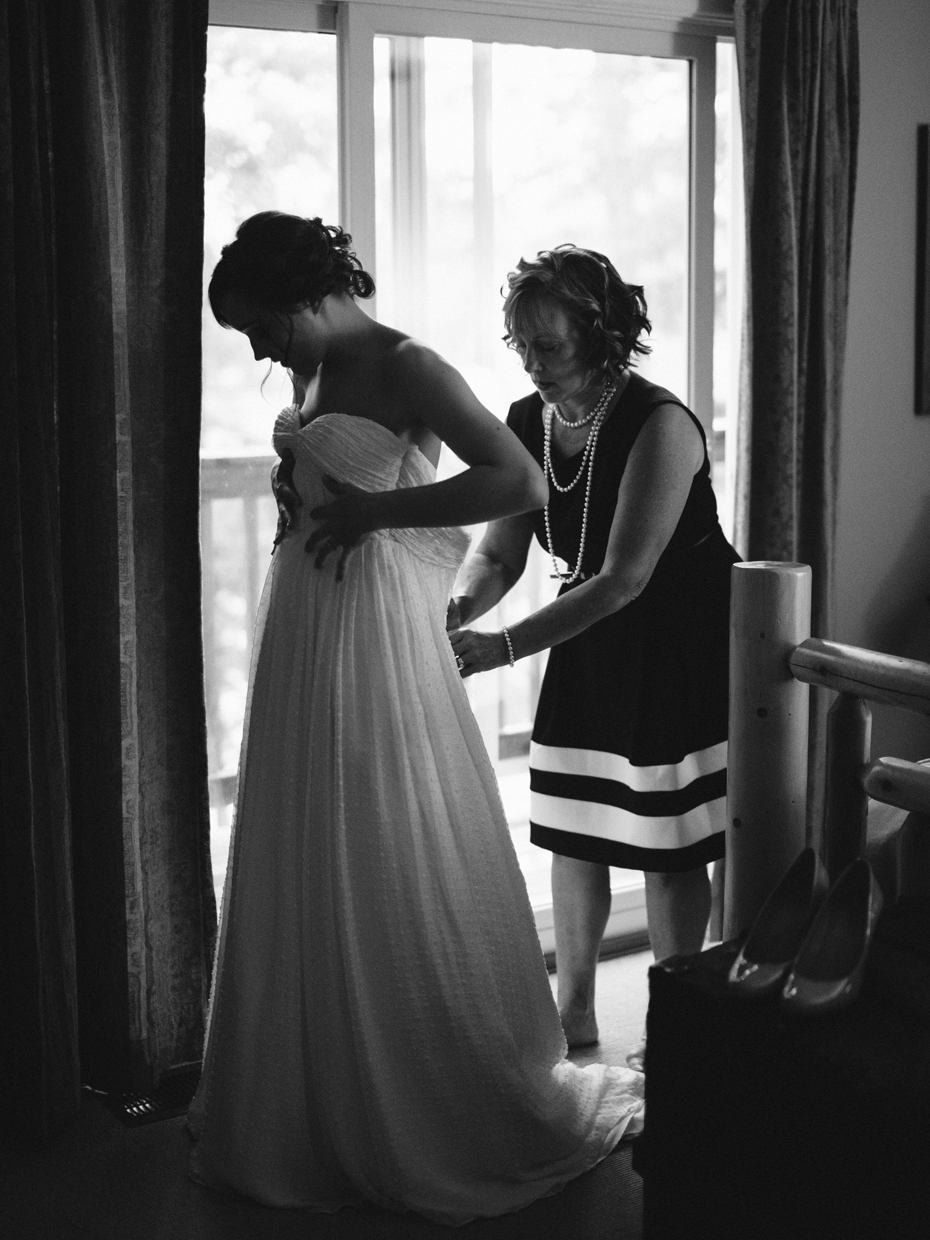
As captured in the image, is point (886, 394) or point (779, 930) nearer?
point (779, 930)

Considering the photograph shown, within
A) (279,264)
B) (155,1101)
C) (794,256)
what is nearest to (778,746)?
(279,264)

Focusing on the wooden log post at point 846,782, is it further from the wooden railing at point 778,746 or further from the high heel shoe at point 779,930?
the high heel shoe at point 779,930

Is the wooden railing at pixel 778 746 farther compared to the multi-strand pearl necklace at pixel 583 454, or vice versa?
the multi-strand pearl necklace at pixel 583 454

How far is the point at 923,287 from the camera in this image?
11.9ft

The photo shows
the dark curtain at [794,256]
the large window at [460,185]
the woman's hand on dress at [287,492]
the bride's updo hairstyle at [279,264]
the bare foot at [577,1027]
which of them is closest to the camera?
the bride's updo hairstyle at [279,264]

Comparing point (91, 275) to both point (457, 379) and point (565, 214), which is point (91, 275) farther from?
point (565, 214)

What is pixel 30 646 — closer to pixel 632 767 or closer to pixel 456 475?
pixel 456 475

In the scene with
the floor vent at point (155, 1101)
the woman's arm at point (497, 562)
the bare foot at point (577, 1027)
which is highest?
the woman's arm at point (497, 562)

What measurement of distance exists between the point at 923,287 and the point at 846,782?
229 cm

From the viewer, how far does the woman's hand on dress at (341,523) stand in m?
2.10

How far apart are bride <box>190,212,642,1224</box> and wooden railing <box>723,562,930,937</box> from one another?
1.54 feet

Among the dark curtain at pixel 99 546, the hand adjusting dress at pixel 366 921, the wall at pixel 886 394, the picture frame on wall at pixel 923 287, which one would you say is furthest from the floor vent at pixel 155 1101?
the picture frame on wall at pixel 923 287

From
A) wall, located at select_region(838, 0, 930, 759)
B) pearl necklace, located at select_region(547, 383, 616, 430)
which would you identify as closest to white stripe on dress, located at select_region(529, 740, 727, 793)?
pearl necklace, located at select_region(547, 383, 616, 430)

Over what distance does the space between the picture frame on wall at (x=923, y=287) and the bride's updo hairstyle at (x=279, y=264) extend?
212cm
